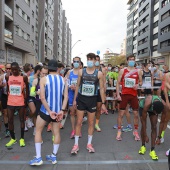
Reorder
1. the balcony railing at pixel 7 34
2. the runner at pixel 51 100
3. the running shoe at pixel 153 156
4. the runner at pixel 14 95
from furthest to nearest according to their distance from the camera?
the balcony railing at pixel 7 34 < the runner at pixel 14 95 < the running shoe at pixel 153 156 < the runner at pixel 51 100

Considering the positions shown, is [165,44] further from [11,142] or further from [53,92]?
[53,92]

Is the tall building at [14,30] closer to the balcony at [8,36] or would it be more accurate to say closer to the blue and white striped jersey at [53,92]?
the balcony at [8,36]

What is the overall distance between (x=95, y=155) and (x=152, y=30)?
56.3 m

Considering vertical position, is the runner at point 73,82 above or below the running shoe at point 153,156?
above

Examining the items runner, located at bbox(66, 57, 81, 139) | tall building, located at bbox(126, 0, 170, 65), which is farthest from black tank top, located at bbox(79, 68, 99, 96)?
tall building, located at bbox(126, 0, 170, 65)

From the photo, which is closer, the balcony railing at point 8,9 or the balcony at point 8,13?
the balcony railing at point 8,9

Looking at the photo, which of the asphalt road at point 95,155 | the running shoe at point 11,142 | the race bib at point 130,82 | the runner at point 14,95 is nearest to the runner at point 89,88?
the asphalt road at point 95,155

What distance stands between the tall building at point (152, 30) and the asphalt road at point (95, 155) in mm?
40554

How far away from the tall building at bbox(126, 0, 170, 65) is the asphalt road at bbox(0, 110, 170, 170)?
4055cm

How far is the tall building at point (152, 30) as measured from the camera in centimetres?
4491

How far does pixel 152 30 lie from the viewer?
184ft

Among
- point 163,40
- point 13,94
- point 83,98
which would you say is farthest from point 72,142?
point 163,40

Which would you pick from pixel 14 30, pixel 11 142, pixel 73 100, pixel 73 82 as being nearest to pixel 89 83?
pixel 73 100

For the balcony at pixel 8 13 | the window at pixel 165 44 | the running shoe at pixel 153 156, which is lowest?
the running shoe at pixel 153 156
